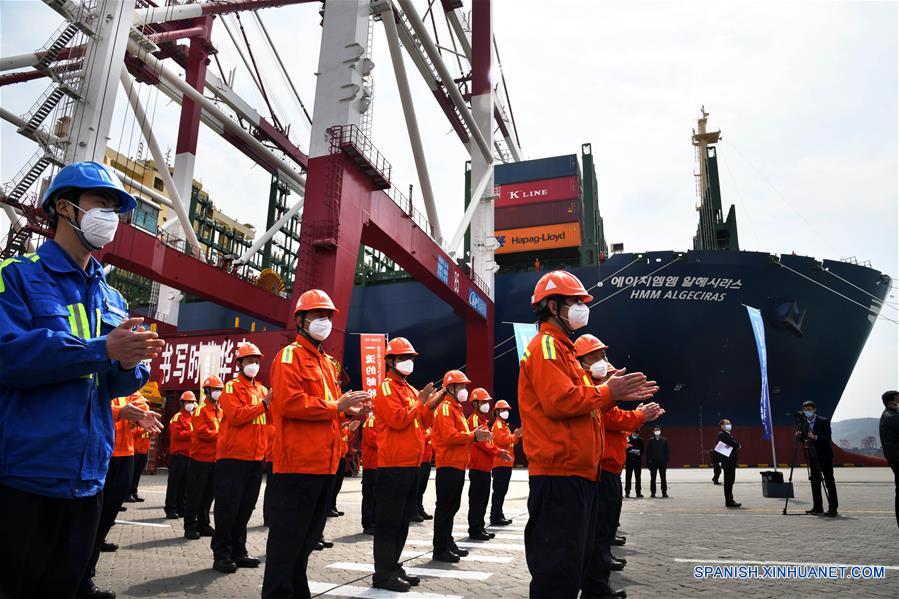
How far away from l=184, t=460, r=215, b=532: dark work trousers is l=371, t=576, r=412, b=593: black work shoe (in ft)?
11.6

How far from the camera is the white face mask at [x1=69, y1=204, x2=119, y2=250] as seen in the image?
2.23 metres

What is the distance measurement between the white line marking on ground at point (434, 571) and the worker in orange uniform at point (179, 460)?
447 centimetres

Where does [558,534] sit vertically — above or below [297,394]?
below

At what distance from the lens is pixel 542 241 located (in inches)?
1101

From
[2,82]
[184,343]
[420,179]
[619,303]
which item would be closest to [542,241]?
[619,303]

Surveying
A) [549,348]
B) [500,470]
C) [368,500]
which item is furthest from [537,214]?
[549,348]

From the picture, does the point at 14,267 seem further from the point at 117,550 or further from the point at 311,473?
the point at 117,550

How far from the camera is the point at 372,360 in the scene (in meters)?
15.9

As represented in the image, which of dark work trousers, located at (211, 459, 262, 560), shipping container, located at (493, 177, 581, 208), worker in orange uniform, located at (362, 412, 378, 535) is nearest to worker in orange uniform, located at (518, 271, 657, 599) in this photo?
dark work trousers, located at (211, 459, 262, 560)

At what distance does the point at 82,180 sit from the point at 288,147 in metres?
27.1

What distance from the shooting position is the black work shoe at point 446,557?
596 centimetres

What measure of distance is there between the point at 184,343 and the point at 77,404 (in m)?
18.2

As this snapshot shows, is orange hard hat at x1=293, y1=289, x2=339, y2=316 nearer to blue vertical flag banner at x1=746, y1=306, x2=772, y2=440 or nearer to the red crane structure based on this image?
the red crane structure

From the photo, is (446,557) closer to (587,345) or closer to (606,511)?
(606,511)
